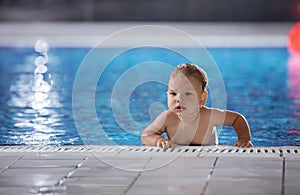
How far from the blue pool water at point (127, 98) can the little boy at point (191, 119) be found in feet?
2.88

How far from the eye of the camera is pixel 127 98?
8164mm

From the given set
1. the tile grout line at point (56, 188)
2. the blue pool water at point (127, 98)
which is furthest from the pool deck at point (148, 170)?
the blue pool water at point (127, 98)

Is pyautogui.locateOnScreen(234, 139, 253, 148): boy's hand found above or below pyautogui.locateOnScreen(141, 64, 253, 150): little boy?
below

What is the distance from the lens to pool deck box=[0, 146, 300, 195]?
3.56m

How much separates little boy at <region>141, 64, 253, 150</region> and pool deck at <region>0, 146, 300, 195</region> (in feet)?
1.12

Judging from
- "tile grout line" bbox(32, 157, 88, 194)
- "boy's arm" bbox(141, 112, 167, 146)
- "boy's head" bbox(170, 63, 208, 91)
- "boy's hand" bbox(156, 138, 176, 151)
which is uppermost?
"boy's head" bbox(170, 63, 208, 91)

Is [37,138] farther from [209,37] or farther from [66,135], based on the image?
[209,37]

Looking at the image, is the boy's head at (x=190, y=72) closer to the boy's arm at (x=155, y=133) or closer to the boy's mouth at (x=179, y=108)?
the boy's mouth at (x=179, y=108)

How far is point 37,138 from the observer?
5969mm

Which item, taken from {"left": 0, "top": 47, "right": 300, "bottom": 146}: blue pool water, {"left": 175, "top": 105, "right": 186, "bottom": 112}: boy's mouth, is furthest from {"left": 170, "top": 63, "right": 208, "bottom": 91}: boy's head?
{"left": 0, "top": 47, "right": 300, "bottom": 146}: blue pool water

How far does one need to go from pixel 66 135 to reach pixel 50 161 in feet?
6.27

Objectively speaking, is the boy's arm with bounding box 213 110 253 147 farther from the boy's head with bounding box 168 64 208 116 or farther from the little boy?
the boy's head with bounding box 168 64 208 116

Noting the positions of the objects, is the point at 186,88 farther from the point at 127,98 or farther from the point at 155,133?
the point at 127,98

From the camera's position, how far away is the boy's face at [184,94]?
477cm
